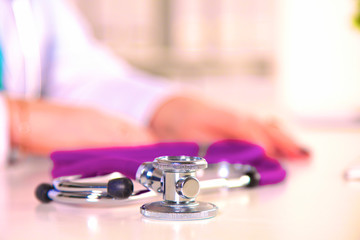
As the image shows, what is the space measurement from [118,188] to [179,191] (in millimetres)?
42

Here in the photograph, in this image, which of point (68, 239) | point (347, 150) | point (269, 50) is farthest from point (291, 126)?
point (269, 50)

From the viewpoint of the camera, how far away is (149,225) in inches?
11.6

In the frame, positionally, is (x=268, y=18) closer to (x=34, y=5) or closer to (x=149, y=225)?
(x=34, y=5)

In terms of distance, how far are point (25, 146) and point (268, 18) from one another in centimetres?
222

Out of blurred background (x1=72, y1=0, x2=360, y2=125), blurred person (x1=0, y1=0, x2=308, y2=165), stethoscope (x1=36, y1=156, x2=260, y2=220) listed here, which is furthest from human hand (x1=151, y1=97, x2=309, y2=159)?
blurred background (x1=72, y1=0, x2=360, y2=125)

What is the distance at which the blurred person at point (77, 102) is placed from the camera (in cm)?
73

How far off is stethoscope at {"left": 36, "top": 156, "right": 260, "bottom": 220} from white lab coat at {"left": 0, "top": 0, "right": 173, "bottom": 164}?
56 cm

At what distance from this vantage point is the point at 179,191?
0.30 meters

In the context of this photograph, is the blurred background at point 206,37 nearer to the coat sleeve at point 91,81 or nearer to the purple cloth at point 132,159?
the coat sleeve at point 91,81

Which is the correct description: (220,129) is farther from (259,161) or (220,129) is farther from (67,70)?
(67,70)

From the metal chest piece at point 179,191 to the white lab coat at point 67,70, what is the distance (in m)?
0.60

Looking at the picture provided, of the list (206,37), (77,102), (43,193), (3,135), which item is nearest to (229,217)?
(43,193)

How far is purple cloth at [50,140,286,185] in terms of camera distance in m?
0.36

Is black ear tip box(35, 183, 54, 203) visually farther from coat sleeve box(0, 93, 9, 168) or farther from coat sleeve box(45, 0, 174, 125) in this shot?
coat sleeve box(45, 0, 174, 125)
